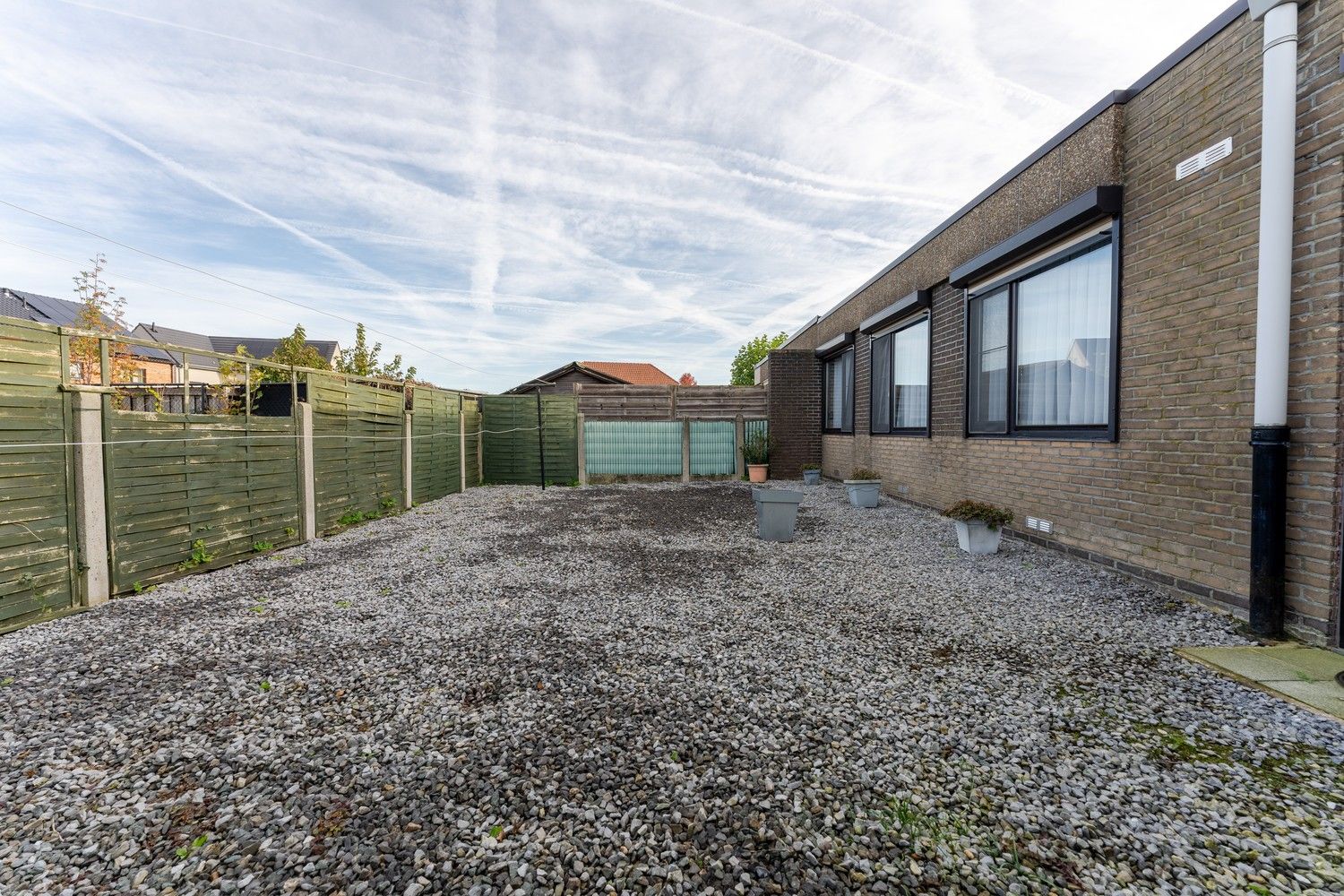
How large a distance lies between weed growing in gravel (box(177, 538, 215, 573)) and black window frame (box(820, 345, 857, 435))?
9.97 m

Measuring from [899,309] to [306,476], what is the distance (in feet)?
28.1

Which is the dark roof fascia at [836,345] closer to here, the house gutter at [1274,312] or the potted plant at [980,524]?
the potted plant at [980,524]

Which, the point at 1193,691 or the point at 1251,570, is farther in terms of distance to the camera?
the point at 1251,570

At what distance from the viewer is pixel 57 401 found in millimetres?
3504

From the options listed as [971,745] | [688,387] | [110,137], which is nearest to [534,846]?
[971,745]

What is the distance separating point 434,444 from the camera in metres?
A: 9.50

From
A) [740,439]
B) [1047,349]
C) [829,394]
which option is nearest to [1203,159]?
[1047,349]

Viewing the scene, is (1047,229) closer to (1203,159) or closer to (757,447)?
(1203,159)

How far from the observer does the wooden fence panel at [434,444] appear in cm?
885

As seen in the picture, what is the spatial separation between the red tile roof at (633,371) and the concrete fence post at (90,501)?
31.1 metres

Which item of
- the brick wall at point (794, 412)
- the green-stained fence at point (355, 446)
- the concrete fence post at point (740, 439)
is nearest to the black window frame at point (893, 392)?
the brick wall at point (794, 412)

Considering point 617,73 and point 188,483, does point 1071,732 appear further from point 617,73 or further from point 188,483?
point 617,73

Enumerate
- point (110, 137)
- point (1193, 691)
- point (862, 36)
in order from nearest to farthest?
point (1193, 691)
point (862, 36)
point (110, 137)

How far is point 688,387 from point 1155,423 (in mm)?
9286
